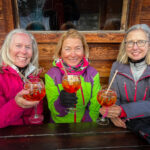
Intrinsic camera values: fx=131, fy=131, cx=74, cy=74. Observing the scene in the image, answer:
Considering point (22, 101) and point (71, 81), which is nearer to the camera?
point (22, 101)

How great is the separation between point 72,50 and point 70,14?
103 cm

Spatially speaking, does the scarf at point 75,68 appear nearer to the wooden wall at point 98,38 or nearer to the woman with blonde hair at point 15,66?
the woman with blonde hair at point 15,66

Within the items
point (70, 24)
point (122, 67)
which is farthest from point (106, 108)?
point (70, 24)

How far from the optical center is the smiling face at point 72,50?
5.61ft

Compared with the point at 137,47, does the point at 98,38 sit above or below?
above

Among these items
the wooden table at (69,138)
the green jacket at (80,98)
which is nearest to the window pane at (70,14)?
the green jacket at (80,98)

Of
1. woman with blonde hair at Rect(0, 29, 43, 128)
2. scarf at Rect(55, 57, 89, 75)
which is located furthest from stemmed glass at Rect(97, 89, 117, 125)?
woman with blonde hair at Rect(0, 29, 43, 128)

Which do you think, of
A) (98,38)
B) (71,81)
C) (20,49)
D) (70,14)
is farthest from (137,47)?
(20,49)

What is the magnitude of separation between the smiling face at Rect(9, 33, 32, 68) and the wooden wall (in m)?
0.67

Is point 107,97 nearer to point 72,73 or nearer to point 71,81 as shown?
point 71,81

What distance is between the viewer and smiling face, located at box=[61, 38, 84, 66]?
171cm

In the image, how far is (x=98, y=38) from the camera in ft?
7.63

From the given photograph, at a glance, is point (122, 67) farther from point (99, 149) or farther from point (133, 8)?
point (99, 149)

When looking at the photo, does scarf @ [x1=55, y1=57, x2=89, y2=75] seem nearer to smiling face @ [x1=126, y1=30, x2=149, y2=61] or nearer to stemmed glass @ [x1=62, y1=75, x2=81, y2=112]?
stemmed glass @ [x1=62, y1=75, x2=81, y2=112]
